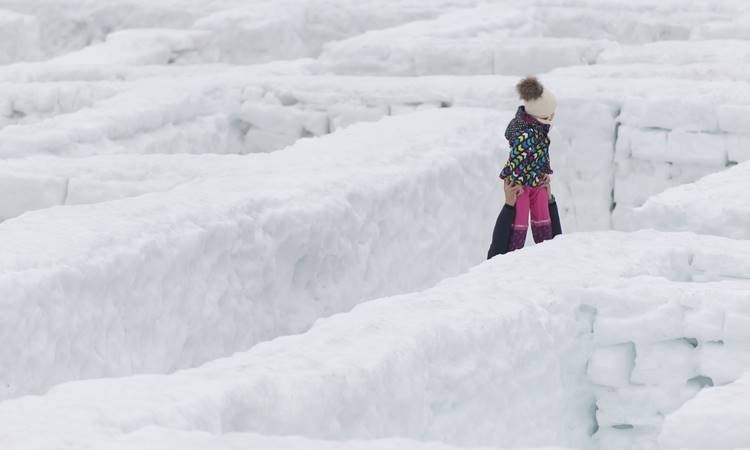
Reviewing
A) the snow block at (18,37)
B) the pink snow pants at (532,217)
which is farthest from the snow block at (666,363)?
the snow block at (18,37)

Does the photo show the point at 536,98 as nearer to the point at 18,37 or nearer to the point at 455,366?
the point at 455,366

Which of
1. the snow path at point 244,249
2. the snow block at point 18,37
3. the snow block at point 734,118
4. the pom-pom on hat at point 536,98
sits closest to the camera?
the snow path at point 244,249

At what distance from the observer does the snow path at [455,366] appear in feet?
12.9

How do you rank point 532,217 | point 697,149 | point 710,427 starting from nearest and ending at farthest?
point 710,427 < point 532,217 < point 697,149

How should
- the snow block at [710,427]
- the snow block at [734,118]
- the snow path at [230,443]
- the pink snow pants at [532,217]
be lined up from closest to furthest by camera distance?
1. the snow path at [230,443]
2. the snow block at [710,427]
3. the pink snow pants at [532,217]
4. the snow block at [734,118]

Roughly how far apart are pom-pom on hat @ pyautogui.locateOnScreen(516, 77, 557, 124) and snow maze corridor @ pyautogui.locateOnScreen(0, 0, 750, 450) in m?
0.79

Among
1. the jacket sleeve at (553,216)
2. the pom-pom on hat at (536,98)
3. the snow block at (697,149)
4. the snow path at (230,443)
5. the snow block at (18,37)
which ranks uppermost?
the snow path at (230,443)

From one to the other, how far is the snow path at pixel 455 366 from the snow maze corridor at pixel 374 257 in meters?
0.01

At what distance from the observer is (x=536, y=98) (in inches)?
302

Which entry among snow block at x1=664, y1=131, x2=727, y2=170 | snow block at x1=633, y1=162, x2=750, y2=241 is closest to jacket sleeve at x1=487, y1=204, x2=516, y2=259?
snow block at x1=633, y1=162, x2=750, y2=241

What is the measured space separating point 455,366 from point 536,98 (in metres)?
3.16

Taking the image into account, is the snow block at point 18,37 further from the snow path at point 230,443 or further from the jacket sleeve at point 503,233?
the snow path at point 230,443

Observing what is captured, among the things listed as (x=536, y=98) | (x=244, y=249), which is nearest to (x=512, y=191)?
(x=536, y=98)

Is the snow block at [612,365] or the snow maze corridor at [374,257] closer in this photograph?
the snow maze corridor at [374,257]
